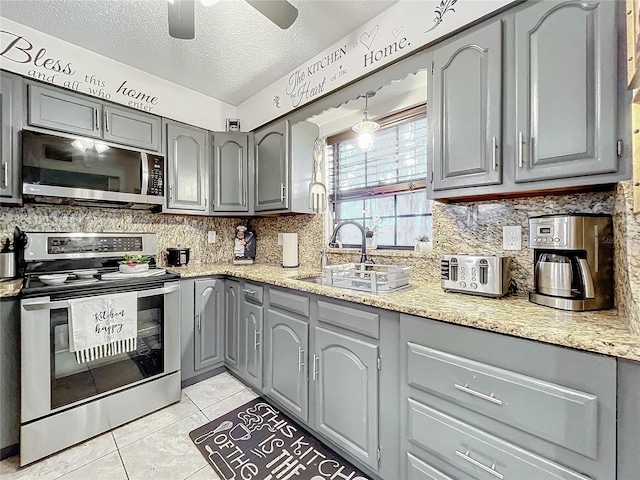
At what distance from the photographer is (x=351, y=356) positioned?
4.77ft

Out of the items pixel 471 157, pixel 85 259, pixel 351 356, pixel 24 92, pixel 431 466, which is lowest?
pixel 431 466

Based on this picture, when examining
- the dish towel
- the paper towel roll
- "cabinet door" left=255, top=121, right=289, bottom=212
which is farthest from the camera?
the paper towel roll

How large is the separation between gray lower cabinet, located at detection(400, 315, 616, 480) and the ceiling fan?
4.92 ft

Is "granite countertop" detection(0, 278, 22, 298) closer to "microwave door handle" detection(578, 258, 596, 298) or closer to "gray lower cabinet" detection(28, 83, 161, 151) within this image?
"gray lower cabinet" detection(28, 83, 161, 151)

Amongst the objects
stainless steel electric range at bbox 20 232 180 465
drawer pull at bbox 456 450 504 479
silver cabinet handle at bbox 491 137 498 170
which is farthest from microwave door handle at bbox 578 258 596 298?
stainless steel electric range at bbox 20 232 180 465

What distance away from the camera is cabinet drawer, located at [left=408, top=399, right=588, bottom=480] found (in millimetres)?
904

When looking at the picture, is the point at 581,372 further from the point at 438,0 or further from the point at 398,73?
the point at 438,0

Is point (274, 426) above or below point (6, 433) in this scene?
below

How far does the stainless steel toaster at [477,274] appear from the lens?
1312mm

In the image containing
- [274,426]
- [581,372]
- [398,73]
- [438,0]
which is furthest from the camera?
[274,426]

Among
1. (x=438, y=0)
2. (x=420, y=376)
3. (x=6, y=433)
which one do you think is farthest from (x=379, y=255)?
(x=6, y=433)

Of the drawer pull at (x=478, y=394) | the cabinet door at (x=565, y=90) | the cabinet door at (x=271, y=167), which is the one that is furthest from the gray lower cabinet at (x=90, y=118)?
the drawer pull at (x=478, y=394)

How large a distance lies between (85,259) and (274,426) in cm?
182

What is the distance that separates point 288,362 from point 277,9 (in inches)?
75.3
